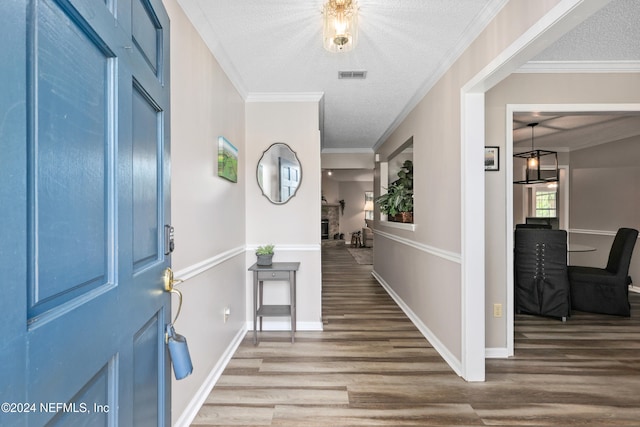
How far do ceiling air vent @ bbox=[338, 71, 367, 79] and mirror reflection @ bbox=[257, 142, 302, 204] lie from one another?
0.89 meters

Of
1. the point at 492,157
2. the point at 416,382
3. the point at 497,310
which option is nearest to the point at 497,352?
the point at 497,310

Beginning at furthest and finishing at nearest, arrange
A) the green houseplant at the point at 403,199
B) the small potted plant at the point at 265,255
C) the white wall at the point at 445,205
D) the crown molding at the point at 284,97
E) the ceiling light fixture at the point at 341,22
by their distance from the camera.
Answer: the green houseplant at the point at 403,199 < the crown molding at the point at 284,97 < the small potted plant at the point at 265,255 < the white wall at the point at 445,205 < the ceiling light fixture at the point at 341,22

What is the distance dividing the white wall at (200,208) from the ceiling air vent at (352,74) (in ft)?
3.19

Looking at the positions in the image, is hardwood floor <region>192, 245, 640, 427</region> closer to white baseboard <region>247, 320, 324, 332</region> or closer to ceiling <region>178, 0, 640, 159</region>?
white baseboard <region>247, 320, 324, 332</region>

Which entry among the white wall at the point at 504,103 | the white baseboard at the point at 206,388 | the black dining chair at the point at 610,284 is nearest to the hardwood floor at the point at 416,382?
the white baseboard at the point at 206,388

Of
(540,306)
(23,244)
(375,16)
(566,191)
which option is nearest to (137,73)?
(23,244)

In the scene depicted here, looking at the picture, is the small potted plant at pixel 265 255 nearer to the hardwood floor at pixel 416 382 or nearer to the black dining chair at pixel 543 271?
the hardwood floor at pixel 416 382

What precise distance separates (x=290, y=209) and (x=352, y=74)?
4.67 feet

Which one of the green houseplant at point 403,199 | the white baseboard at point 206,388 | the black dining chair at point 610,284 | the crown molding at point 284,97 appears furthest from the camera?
the green houseplant at point 403,199

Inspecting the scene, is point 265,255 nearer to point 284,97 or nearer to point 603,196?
point 284,97

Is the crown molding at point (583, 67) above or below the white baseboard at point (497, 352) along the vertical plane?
above

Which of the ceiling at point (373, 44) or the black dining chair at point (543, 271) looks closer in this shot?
the ceiling at point (373, 44)

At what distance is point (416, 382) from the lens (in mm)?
2285

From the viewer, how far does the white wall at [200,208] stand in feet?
5.71
